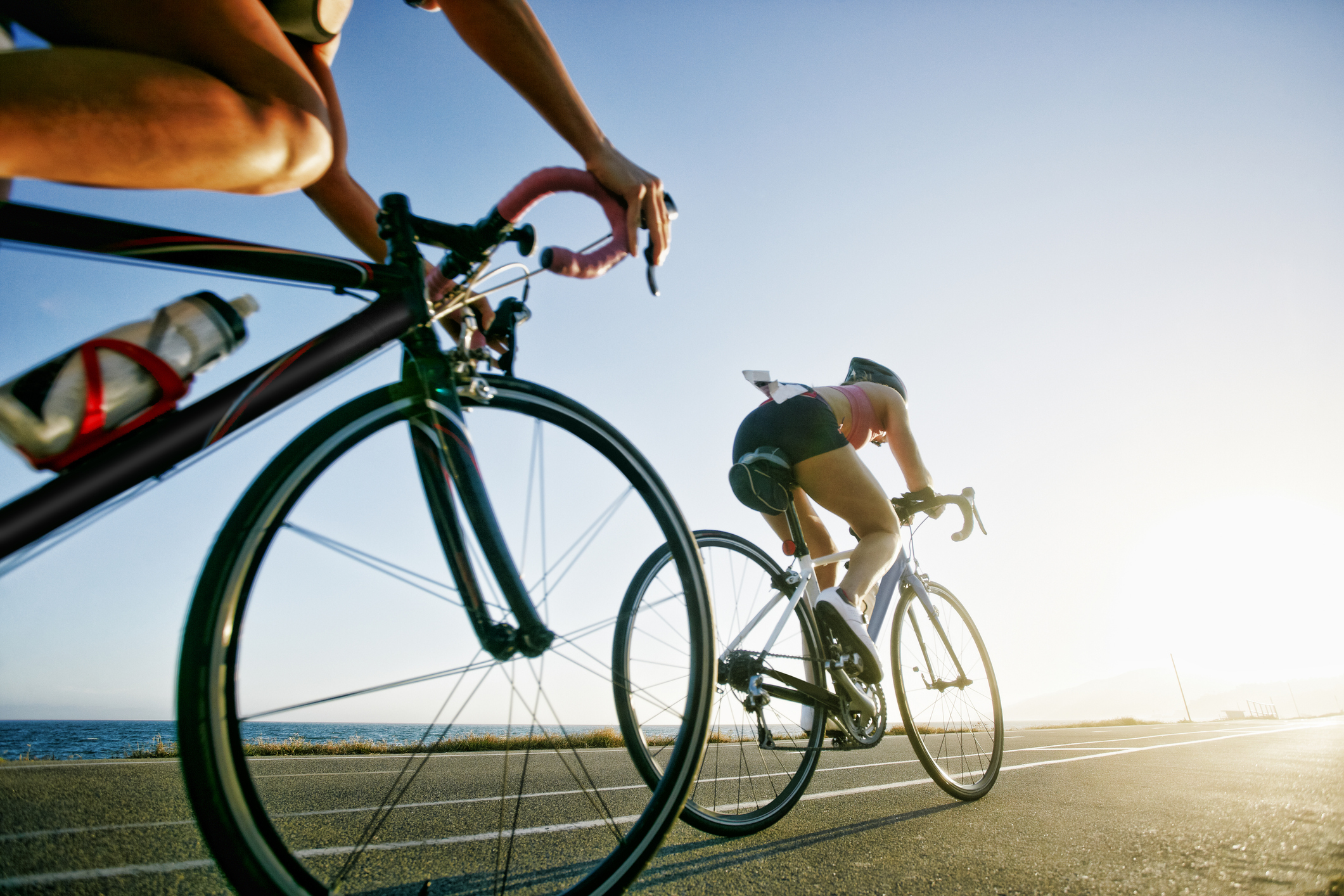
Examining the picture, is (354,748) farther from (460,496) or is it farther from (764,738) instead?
(460,496)

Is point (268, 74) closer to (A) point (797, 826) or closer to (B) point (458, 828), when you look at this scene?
(B) point (458, 828)

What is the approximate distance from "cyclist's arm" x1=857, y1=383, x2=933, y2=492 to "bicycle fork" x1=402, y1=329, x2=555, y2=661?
2.45 metres

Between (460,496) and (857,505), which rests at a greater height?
(857,505)

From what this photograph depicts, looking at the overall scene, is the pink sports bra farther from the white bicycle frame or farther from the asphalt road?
the asphalt road

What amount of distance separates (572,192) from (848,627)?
2124 millimetres

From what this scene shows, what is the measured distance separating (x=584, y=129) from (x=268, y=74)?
0.54 meters

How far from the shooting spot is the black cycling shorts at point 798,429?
263 centimetres

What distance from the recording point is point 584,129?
1169 mm

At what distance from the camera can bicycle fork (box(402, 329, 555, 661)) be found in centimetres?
114

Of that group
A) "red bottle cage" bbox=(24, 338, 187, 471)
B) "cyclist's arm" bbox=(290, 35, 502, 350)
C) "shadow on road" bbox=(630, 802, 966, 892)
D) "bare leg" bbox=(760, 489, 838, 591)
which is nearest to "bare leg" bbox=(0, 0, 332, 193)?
"red bottle cage" bbox=(24, 338, 187, 471)

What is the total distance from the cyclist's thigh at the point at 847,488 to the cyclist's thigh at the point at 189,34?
2.24m

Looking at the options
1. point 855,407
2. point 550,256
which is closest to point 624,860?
point 550,256

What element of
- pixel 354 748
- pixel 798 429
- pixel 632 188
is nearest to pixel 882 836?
pixel 798 429

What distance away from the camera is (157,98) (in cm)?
80
